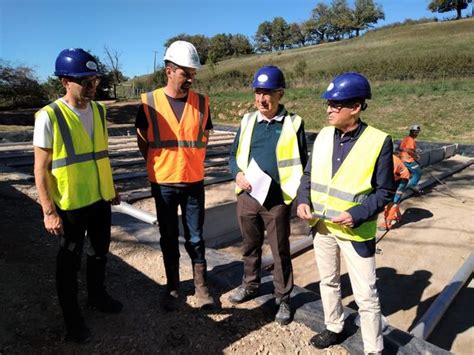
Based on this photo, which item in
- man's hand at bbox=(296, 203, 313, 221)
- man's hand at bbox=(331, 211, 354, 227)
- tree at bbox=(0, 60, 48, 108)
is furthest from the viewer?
tree at bbox=(0, 60, 48, 108)

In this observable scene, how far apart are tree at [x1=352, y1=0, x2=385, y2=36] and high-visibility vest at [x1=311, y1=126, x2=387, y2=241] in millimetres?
80680

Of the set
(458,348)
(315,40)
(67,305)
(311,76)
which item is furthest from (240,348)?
(315,40)

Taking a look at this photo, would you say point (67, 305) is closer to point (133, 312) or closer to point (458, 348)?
point (133, 312)

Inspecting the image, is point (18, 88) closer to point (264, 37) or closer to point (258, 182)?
point (258, 182)

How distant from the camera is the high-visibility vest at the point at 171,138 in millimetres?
2750

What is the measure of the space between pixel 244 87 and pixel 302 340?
108 ft

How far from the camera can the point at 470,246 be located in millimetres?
5703

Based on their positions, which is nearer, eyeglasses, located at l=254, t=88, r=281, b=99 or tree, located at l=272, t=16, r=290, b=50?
eyeglasses, located at l=254, t=88, r=281, b=99

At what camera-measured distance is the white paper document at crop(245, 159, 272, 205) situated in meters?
2.77

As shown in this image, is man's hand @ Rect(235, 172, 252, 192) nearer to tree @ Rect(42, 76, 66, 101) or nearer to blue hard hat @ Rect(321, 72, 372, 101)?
blue hard hat @ Rect(321, 72, 372, 101)

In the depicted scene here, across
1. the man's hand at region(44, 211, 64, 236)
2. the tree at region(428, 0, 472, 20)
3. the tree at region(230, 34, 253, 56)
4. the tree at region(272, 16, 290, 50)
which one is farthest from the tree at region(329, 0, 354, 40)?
the man's hand at region(44, 211, 64, 236)

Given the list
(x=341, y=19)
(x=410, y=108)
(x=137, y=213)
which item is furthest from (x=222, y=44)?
(x=137, y=213)

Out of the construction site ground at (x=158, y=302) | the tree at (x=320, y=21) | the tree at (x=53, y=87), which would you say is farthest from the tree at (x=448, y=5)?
the construction site ground at (x=158, y=302)

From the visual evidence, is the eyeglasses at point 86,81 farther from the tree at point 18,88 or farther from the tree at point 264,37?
the tree at point 264,37
